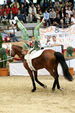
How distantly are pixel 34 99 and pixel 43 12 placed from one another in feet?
45.9

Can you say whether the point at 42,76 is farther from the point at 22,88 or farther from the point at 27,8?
the point at 27,8

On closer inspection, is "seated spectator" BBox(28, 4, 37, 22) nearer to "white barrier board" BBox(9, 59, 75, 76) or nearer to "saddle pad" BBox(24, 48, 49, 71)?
"white barrier board" BBox(9, 59, 75, 76)

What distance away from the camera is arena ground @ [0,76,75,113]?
7910 millimetres

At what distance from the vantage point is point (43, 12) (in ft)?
74.3

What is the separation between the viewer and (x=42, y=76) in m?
14.8

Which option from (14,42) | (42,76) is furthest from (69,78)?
(14,42)

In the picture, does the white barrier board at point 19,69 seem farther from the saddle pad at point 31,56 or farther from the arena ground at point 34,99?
the saddle pad at point 31,56

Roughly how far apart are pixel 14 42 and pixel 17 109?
12524 mm

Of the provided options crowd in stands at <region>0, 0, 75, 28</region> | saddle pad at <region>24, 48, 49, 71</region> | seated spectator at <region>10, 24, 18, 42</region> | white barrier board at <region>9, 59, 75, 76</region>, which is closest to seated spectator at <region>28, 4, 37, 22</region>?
crowd in stands at <region>0, 0, 75, 28</region>

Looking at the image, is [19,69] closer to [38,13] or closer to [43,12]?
[38,13]

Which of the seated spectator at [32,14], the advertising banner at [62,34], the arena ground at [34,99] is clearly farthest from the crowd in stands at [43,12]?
the arena ground at [34,99]

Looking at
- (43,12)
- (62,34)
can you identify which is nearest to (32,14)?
(43,12)

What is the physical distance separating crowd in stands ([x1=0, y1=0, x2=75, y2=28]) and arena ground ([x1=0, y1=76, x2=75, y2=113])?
8.54 metres

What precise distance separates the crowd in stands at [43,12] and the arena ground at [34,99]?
8.54 metres
